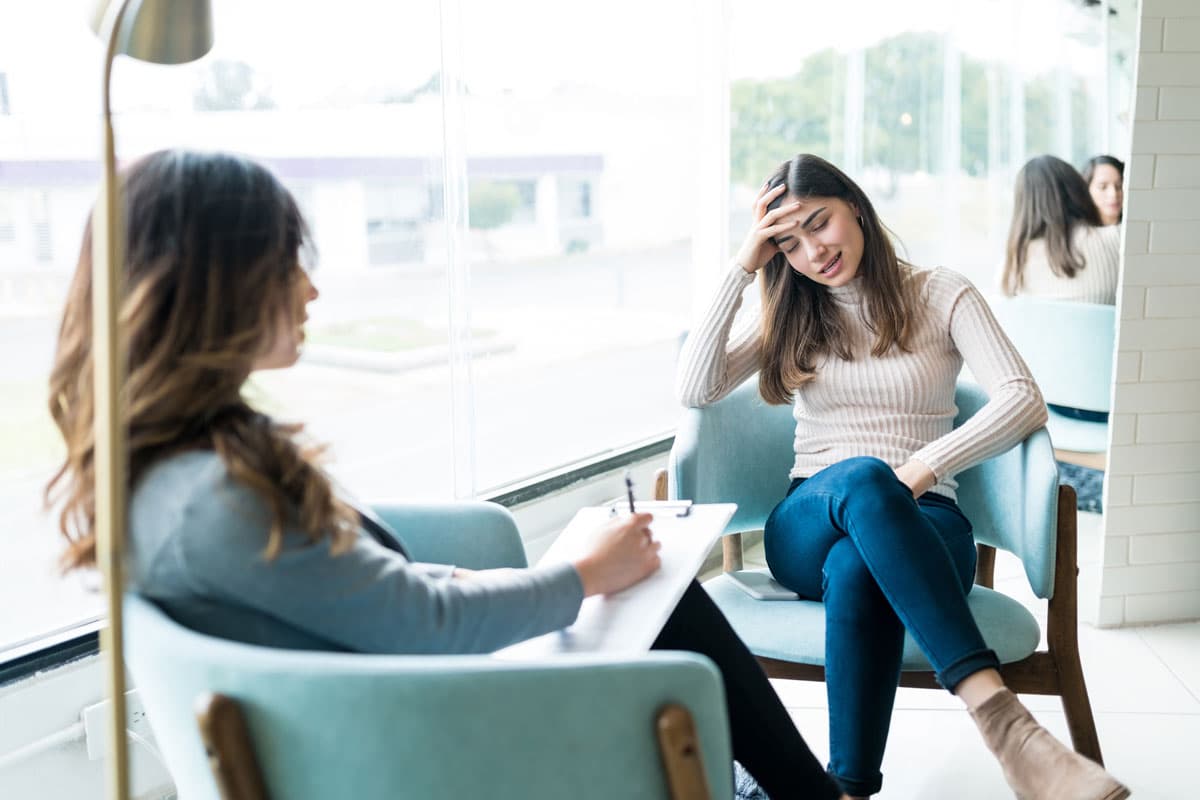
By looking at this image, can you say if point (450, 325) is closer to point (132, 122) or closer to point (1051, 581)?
point (132, 122)

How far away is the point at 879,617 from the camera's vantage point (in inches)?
71.7

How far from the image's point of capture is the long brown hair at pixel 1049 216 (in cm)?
378

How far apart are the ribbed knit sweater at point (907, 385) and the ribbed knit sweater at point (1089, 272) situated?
66.4 inches

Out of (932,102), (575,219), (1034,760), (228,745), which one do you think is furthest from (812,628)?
(932,102)

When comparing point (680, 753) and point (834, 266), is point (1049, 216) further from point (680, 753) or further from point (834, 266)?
point (680, 753)

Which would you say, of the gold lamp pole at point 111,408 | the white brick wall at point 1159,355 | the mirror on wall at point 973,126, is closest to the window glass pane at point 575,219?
the mirror on wall at point 973,126

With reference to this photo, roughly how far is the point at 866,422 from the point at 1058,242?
1.89 meters

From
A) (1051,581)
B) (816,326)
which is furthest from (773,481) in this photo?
(1051,581)

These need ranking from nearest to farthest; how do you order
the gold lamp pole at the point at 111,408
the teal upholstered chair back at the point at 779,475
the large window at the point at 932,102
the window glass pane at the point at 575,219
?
the gold lamp pole at the point at 111,408 < the teal upholstered chair back at the point at 779,475 < the window glass pane at the point at 575,219 < the large window at the point at 932,102

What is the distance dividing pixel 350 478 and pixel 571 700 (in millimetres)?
1473

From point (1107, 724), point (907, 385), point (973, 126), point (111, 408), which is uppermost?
point (973, 126)

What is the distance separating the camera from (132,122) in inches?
75.9

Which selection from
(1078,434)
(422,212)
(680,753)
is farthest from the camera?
(1078,434)

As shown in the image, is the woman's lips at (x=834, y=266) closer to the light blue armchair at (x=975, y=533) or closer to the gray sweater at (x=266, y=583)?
the light blue armchair at (x=975, y=533)
